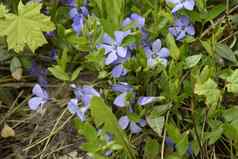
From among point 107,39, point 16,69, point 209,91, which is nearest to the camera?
point 209,91

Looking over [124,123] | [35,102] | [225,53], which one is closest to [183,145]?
[124,123]

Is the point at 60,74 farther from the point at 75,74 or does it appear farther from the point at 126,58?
the point at 126,58

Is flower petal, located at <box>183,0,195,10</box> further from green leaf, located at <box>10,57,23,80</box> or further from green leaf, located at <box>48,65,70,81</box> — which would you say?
green leaf, located at <box>10,57,23,80</box>

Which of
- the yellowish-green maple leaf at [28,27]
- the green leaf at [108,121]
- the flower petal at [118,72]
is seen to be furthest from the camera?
the yellowish-green maple leaf at [28,27]

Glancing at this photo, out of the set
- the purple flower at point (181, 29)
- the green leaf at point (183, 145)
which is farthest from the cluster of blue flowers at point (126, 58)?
the green leaf at point (183, 145)

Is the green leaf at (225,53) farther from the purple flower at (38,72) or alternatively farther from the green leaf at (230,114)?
the purple flower at (38,72)

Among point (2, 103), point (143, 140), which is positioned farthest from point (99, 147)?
point (2, 103)

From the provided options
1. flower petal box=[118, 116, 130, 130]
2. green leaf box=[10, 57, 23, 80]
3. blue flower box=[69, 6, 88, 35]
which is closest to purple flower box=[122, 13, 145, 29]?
blue flower box=[69, 6, 88, 35]
